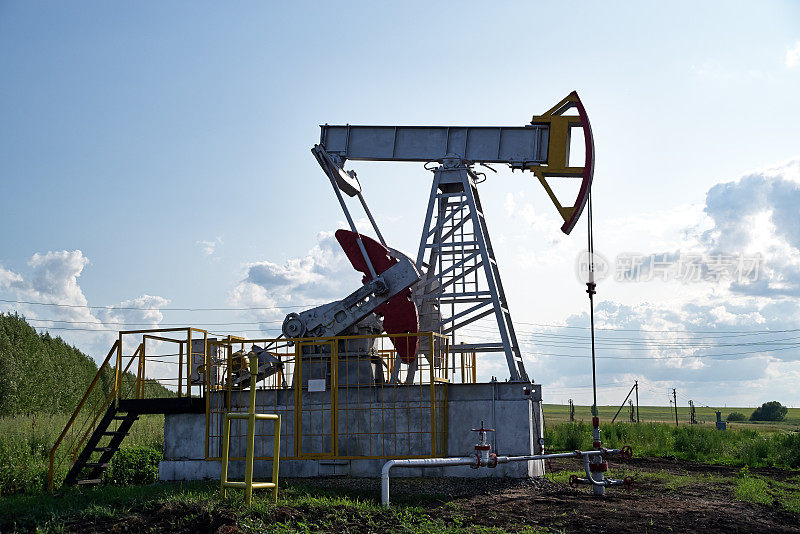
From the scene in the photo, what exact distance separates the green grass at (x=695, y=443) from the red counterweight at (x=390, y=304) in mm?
4637

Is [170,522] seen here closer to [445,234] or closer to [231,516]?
[231,516]

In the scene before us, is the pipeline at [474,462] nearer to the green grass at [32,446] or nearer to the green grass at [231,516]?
the green grass at [231,516]

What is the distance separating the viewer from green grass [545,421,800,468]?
1792cm

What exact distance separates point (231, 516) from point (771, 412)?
82.6m

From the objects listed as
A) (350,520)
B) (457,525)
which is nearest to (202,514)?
(350,520)

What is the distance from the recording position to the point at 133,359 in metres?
13.6

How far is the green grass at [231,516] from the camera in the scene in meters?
7.51

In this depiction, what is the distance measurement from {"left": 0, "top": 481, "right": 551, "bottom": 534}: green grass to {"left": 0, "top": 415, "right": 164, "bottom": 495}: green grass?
570cm

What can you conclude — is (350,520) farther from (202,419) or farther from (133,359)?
(133,359)

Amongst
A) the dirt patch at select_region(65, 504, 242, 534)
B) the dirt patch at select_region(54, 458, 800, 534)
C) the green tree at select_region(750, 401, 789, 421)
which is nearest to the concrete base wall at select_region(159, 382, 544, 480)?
the dirt patch at select_region(54, 458, 800, 534)

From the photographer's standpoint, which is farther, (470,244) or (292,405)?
(470,244)

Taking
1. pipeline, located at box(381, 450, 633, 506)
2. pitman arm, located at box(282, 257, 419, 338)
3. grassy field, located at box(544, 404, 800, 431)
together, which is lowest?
grassy field, located at box(544, 404, 800, 431)

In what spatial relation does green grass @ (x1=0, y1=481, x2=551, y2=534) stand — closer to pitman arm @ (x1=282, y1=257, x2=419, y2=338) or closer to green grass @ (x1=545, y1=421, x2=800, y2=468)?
pitman arm @ (x1=282, y1=257, x2=419, y2=338)

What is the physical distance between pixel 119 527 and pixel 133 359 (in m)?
6.47
